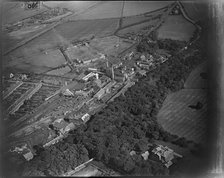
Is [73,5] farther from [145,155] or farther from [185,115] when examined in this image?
[145,155]

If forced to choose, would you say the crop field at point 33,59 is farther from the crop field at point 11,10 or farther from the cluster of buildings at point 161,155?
the cluster of buildings at point 161,155

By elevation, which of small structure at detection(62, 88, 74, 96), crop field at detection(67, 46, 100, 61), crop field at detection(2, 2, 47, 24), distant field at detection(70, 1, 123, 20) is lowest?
small structure at detection(62, 88, 74, 96)

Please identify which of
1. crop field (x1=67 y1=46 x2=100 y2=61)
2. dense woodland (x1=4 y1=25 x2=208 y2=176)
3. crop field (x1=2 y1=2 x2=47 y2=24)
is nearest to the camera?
dense woodland (x1=4 y1=25 x2=208 y2=176)

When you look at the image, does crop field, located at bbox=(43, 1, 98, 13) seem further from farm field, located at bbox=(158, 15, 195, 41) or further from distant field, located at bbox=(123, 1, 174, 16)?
farm field, located at bbox=(158, 15, 195, 41)

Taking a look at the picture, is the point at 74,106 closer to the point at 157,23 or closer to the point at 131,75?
the point at 131,75

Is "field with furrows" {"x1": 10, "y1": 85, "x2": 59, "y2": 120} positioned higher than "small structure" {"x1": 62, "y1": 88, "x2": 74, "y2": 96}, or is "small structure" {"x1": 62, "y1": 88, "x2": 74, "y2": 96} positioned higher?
"small structure" {"x1": 62, "y1": 88, "x2": 74, "y2": 96}

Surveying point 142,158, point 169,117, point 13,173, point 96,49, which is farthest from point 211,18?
point 96,49

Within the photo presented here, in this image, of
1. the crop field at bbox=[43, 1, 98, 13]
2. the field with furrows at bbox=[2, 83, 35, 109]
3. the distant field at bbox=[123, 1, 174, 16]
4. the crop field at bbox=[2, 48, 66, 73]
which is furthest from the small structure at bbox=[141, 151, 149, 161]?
the distant field at bbox=[123, 1, 174, 16]
